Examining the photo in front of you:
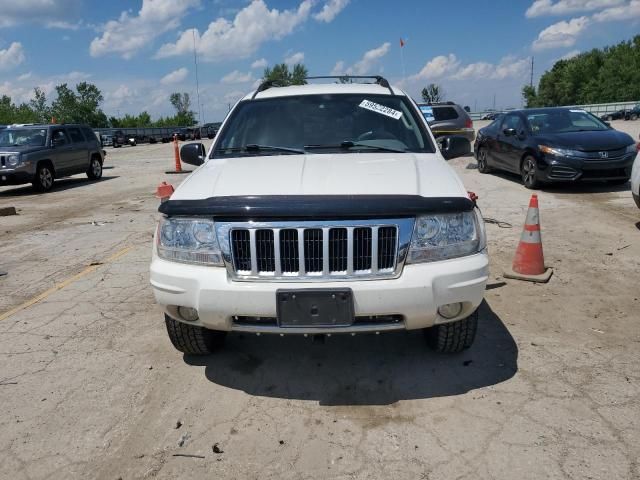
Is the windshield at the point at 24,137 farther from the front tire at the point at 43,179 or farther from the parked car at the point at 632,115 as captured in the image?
the parked car at the point at 632,115

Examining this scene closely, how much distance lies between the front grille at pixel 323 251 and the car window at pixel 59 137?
13038 millimetres

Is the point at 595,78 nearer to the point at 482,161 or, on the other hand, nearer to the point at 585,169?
the point at 482,161

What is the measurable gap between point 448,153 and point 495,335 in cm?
154

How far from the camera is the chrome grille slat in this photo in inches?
104

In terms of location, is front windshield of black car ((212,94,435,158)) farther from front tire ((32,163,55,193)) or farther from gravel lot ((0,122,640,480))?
front tire ((32,163,55,193))

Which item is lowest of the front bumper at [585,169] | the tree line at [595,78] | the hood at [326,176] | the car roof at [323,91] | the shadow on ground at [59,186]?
the shadow on ground at [59,186]

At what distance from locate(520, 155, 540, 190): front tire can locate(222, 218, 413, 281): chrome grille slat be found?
7.80 m

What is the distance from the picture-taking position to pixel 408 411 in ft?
9.14

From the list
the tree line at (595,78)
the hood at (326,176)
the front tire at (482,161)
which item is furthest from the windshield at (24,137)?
the tree line at (595,78)

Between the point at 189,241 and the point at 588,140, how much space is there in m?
8.46

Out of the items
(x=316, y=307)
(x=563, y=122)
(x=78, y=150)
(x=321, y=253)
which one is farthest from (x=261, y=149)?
(x=78, y=150)

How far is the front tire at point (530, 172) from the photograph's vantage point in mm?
9552

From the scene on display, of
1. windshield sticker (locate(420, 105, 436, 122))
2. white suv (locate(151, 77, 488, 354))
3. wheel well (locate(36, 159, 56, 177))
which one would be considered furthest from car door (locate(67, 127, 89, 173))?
white suv (locate(151, 77, 488, 354))

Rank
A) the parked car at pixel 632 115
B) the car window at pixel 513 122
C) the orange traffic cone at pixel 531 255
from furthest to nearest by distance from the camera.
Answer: the parked car at pixel 632 115 < the car window at pixel 513 122 < the orange traffic cone at pixel 531 255
